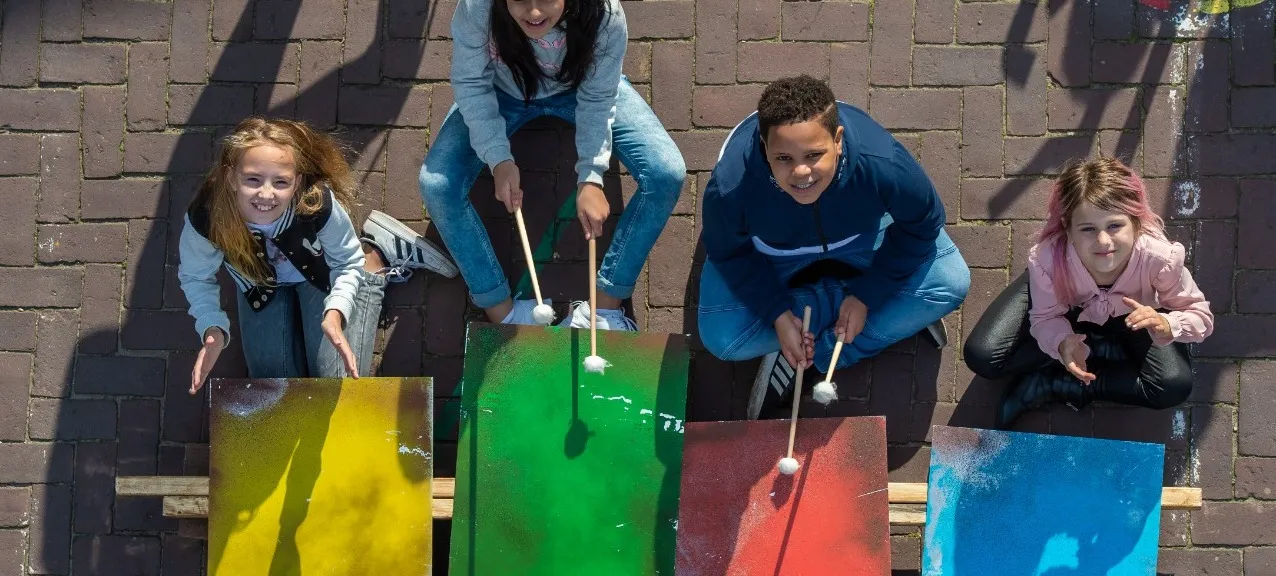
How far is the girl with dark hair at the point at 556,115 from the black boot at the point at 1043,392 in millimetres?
1442

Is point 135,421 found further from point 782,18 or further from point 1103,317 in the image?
point 1103,317

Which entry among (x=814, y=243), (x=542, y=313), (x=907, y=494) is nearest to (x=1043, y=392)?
(x=907, y=494)

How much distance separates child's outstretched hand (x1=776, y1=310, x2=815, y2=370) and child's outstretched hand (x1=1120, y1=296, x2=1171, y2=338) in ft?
3.47

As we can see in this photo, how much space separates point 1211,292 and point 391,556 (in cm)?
321

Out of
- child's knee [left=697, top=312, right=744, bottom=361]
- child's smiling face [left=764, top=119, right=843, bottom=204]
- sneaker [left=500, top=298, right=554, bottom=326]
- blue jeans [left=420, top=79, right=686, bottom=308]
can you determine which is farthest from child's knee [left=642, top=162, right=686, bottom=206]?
child's smiling face [left=764, top=119, right=843, bottom=204]

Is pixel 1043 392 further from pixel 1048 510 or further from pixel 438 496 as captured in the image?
pixel 438 496

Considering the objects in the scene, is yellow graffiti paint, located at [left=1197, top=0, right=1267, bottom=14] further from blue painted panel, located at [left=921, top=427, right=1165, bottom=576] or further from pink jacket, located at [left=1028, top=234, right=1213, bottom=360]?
blue painted panel, located at [left=921, top=427, right=1165, bottom=576]

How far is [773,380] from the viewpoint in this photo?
423 cm

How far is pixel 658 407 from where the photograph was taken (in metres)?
4.04

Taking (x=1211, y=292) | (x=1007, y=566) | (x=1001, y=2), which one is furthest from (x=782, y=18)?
(x=1007, y=566)

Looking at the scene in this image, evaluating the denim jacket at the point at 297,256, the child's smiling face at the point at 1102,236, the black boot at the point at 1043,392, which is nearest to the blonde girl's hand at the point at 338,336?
the denim jacket at the point at 297,256

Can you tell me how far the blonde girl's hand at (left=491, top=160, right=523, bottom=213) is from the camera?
13.0ft

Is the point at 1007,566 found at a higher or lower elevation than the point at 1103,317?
lower

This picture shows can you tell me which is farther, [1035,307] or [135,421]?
[135,421]
